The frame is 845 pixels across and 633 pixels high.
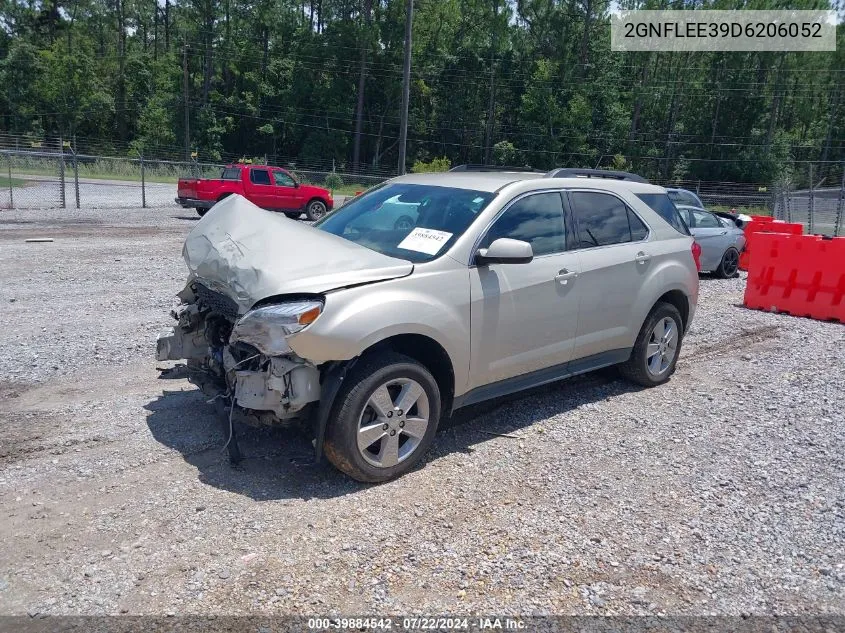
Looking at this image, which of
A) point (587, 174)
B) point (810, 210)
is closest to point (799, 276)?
point (587, 174)

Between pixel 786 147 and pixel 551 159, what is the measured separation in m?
19.3

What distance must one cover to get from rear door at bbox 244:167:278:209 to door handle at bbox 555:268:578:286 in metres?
19.4

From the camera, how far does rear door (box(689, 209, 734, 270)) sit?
1380 centimetres

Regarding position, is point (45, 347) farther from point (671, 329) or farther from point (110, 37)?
point (110, 37)

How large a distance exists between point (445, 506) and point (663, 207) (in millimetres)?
3872

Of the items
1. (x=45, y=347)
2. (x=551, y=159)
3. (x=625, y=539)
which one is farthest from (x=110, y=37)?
(x=625, y=539)

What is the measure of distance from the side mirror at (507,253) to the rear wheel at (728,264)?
35.6 feet

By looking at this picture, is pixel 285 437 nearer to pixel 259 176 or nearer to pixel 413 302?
pixel 413 302

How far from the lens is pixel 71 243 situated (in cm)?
1464

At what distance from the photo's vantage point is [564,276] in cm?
526

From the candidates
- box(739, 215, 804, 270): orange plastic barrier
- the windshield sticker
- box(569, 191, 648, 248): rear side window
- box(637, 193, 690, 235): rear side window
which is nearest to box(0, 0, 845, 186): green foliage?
box(739, 215, 804, 270): orange plastic barrier

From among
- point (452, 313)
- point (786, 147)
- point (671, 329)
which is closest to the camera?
point (452, 313)

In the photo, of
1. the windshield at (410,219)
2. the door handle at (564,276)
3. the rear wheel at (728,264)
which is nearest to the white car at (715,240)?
the rear wheel at (728,264)

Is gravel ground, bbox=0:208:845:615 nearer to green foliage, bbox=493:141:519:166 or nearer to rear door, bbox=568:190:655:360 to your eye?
rear door, bbox=568:190:655:360
